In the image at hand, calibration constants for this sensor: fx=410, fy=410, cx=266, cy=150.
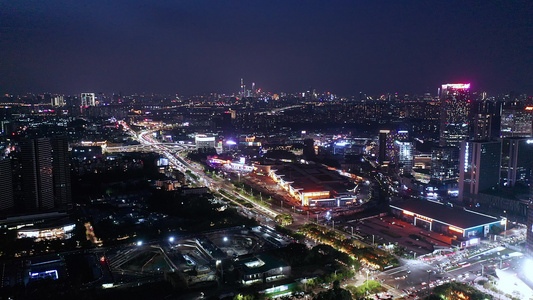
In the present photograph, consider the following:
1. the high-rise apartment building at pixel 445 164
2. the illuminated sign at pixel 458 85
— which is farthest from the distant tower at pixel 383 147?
Result: the illuminated sign at pixel 458 85

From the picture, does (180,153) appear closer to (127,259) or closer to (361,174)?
(361,174)

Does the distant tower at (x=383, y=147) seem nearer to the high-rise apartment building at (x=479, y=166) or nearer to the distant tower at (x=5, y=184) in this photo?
the high-rise apartment building at (x=479, y=166)

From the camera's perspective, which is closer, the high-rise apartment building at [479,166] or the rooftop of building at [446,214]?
the rooftop of building at [446,214]

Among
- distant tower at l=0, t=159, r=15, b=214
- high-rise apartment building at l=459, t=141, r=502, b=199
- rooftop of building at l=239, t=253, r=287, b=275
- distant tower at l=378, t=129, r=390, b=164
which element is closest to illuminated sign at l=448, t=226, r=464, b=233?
high-rise apartment building at l=459, t=141, r=502, b=199

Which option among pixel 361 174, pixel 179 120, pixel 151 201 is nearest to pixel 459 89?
pixel 361 174

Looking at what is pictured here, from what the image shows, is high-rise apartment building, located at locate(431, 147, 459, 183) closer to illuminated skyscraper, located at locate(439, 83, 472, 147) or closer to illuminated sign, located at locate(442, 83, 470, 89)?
illuminated skyscraper, located at locate(439, 83, 472, 147)

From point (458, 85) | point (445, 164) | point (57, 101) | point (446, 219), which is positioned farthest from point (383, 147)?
point (57, 101)
